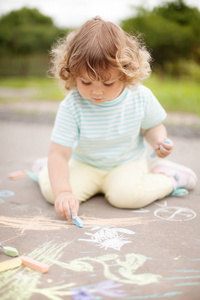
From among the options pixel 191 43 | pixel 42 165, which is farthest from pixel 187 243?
pixel 191 43

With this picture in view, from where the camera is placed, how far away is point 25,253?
3.79 ft

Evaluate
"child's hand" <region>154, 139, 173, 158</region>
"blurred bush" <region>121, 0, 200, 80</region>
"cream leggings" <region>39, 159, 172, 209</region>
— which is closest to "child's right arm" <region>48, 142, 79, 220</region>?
"cream leggings" <region>39, 159, 172, 209</region>

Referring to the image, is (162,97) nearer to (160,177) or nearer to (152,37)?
(160,177)

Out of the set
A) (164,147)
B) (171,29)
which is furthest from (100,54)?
(171,29)

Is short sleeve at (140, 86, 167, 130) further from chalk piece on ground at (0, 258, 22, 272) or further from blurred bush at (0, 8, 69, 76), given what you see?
blurred bush at (0, 8, 69, 76)

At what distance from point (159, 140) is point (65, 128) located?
0.42 metres

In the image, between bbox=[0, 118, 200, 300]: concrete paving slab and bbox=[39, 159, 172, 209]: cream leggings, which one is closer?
bbox=[0, 118, 200, 300]: concrete paving slab

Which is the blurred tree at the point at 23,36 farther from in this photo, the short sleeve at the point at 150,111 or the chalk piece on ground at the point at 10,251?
the chalk piece on ground at the point at 10,251

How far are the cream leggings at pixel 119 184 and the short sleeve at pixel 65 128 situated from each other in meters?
0.19

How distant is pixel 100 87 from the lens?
1418 mm

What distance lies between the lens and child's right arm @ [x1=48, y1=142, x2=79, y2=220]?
1.39 m

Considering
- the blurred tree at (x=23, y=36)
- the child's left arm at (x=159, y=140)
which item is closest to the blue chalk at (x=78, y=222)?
the child's left arm at (x=159, y=140)

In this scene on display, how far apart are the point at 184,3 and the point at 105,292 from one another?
300 inches

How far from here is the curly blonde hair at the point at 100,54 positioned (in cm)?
136
